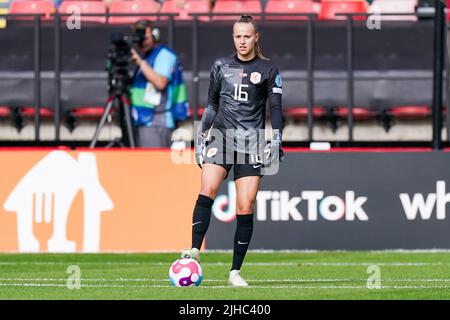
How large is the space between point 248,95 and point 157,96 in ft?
21.0

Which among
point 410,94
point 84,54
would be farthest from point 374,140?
point 84,54

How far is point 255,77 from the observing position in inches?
458

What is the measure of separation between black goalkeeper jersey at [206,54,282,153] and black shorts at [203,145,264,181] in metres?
0.07

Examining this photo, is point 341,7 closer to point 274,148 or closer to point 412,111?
point 412,111

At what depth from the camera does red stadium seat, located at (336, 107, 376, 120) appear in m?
19.1

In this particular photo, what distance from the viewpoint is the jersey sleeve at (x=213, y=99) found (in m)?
11.8

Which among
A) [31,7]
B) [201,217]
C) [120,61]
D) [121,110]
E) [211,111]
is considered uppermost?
[31,7]

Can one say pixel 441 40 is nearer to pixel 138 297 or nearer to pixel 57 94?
pixel 57 94

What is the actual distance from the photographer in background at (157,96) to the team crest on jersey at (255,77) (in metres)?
6.20

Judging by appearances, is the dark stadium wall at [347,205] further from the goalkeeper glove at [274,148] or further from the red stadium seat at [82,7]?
the red stadium seat at [82,7]

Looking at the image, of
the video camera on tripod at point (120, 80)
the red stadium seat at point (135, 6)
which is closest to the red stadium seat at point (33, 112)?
the video camera on tripod at point (120, 80)

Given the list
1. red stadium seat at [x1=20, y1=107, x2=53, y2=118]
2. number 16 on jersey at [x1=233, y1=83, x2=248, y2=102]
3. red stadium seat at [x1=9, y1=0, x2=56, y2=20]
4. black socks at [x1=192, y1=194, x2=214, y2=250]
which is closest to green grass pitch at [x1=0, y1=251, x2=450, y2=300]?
black socks at [x1=192, y1=194, x2=214, y2=250]

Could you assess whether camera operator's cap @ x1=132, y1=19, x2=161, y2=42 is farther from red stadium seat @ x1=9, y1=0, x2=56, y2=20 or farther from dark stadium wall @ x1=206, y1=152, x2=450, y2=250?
red stadium seat @ x1=9, y1=0, x2=56, y2=20

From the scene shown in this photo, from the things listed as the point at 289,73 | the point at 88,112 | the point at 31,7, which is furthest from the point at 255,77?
the point at 31,7
